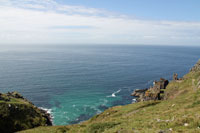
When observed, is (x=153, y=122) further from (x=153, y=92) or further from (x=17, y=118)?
(x=153, y=92)

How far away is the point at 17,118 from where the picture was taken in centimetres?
5147

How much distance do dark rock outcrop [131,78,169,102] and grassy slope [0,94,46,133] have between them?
55067 millimetres

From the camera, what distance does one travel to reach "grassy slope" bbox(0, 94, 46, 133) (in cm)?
4791

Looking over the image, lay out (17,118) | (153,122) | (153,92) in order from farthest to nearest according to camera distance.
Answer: (153,92) → (17,118) → (153,122)

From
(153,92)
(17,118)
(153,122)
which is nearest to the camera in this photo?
(153,122)

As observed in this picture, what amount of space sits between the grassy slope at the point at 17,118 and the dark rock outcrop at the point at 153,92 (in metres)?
55.1

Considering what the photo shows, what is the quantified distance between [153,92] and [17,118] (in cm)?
6955

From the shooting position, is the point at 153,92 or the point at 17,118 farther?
the point at 153,92

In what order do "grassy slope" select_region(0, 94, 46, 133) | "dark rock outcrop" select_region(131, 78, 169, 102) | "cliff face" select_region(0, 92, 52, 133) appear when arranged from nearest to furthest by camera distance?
"cliff face" select_region(0, 92, 52, 133) < "grassy slope" select_region(0, 94, 46, 133) < "dark rock outcrop" select_region(131, 78, 169, 102)

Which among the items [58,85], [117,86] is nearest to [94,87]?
[117,86]

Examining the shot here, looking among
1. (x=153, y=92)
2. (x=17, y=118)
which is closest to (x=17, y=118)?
(x=17, y=118)

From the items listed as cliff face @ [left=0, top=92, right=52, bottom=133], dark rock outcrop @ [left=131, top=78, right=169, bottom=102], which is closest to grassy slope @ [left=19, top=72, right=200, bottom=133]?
cliff face @ [left=0, top=92, right=52, bottom=133]

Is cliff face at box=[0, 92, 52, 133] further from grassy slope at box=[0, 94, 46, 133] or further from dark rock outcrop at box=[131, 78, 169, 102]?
dark rock outcrop at box=[131, 78, 169, 102]

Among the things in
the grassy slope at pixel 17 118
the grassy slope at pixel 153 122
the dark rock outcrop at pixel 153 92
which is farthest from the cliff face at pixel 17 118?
the dark rock outcrop at pixel 153 92
